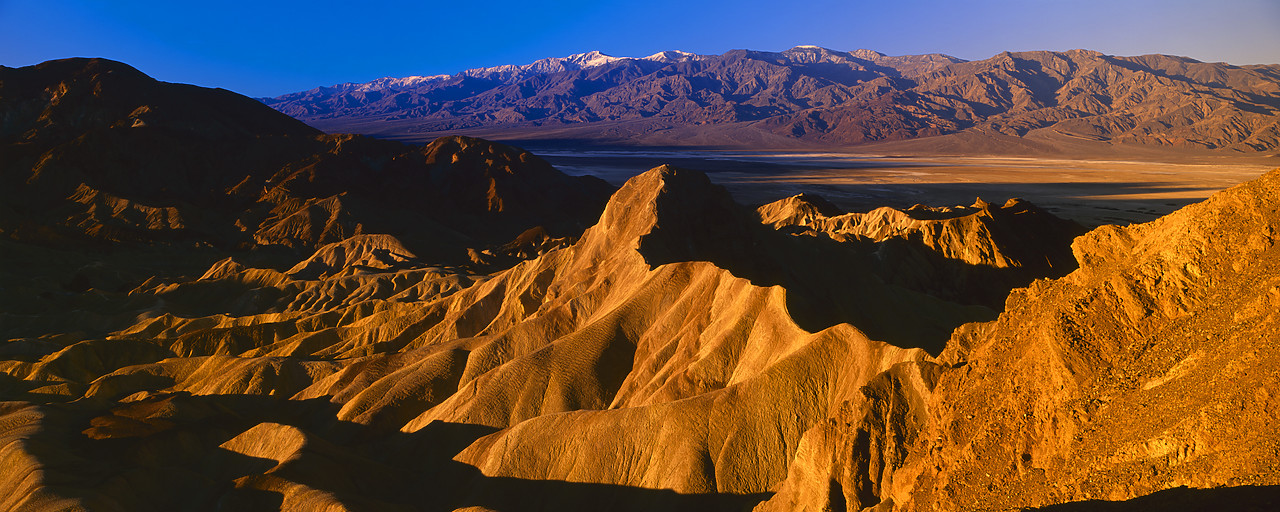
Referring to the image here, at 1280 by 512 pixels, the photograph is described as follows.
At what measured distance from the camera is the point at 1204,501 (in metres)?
9.05

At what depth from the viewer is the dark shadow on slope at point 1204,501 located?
8.60m

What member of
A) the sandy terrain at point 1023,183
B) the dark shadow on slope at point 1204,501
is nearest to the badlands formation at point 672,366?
the dark shadow on slope at point 1204,501

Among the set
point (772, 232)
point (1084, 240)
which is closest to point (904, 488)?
point (1084, 240)

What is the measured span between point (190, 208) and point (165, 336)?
174 feet

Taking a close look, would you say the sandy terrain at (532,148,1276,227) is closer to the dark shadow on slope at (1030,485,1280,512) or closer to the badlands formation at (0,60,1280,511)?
the badlands formation at (0,60,1280,511)

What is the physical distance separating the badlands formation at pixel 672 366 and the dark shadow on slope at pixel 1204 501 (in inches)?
1.9

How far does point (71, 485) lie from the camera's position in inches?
941

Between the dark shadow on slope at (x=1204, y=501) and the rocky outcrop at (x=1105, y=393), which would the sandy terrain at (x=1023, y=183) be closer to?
the rocky outcrop at (x=1105, y=393)

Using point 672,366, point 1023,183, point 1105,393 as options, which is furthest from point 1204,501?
point 1023,183

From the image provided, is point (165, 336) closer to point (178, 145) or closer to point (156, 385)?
point (156, 385)

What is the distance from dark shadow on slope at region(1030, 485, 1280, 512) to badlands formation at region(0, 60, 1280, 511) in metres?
0.05

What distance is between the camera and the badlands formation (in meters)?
12.2

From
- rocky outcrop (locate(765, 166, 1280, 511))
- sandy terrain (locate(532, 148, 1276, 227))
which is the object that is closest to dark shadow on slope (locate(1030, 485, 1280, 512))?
rocky outcrop (locate(765, 166, 1280, 511))

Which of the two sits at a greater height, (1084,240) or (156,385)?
(1084,240)
